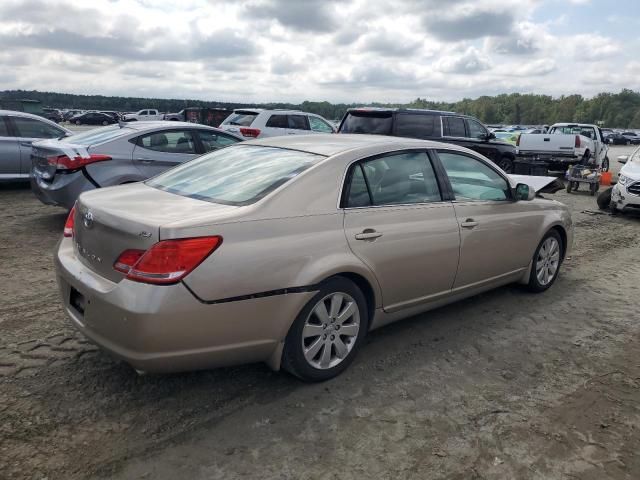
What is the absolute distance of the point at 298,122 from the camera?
15469 millimetres

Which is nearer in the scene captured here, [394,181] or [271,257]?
[271,257]

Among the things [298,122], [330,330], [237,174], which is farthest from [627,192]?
[298,122]

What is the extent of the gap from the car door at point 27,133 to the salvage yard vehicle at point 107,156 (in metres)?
2.48

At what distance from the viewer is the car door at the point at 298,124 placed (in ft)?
49.9

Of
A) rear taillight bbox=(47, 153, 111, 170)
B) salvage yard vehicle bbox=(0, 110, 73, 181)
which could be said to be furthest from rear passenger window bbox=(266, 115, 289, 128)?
rear taillight bbox=(47, 153, 111, 170)

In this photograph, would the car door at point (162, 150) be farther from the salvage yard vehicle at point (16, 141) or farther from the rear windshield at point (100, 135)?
the salvage yard vehicle at point (16, 141)

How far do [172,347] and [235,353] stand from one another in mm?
371

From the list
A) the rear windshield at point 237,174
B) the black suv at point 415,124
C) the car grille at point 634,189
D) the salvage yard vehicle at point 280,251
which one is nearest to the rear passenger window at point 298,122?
the black suv at point 415,124

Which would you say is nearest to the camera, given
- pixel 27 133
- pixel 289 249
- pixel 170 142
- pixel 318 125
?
pixel 289 249

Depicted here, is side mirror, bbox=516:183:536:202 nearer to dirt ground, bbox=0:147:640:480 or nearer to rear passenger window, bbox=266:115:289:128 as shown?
dirt ground, bbox=0:147:640:480

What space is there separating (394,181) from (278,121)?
11.6 m

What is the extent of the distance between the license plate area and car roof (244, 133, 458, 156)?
1.75 m

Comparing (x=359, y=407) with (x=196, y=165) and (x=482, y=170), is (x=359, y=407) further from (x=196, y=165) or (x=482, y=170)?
(x=482, y=170)

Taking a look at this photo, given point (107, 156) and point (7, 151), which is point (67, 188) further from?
point (7, 151)
